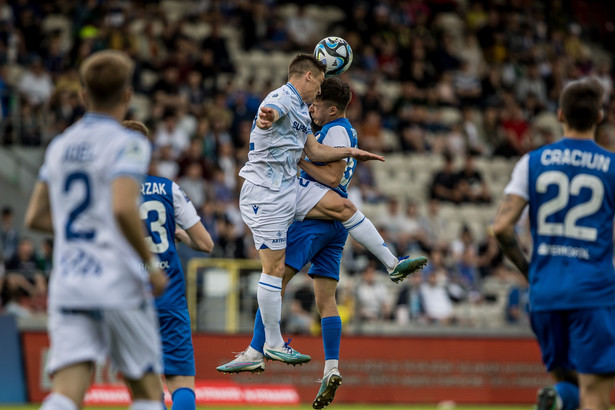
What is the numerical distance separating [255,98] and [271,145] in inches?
474

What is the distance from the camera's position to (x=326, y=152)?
8.38 metres

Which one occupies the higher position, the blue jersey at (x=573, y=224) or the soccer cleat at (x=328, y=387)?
the blue jersey at (x=573, y=224)

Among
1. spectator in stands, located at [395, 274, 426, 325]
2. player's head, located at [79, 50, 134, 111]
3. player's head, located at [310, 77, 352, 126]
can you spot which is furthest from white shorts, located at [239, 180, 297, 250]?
spectator in stands, located at [395, 274, 426, 325]

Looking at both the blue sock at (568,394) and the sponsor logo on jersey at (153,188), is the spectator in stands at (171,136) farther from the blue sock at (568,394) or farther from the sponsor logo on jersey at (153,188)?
the blue sock at (568,394)

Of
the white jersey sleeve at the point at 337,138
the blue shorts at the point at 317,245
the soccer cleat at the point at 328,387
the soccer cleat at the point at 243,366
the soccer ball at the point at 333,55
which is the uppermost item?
the soccer ball at the point at 333,55

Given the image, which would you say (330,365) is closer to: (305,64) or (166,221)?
(166,221)

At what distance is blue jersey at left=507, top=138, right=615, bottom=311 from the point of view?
6309 millimetres

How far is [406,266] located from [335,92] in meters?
1.73

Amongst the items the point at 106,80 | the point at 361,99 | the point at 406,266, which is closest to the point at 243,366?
the point at 406,266

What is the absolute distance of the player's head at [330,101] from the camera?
8.72 meters

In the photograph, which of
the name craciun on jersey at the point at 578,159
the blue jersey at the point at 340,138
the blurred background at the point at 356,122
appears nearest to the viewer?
the name craciun on jersey at the point at 578,159

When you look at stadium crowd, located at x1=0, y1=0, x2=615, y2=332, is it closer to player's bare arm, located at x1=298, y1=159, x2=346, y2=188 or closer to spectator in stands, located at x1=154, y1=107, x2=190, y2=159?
spectator in stands, located at x1=154, y1=107, x2=190, y2=159

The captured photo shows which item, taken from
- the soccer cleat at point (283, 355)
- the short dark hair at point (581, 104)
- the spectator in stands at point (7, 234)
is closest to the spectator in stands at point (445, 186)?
the spectator in stands at point (7, 234)

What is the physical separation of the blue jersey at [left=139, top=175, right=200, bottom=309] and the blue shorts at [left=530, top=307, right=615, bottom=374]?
112 inches
